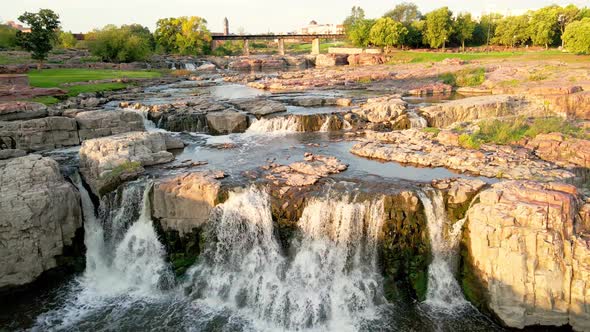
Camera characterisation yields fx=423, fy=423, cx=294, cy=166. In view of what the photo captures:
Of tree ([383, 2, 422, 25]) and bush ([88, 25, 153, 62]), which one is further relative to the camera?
tree ([383, 2, 422, 25])

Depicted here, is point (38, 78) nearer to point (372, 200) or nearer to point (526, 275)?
point (372, 200)

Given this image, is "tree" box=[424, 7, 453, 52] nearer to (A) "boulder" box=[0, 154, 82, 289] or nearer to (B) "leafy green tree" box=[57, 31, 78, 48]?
(B) "leafy green tree" box=[57, 31, 78, 48]

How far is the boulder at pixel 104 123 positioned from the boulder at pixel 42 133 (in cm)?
38

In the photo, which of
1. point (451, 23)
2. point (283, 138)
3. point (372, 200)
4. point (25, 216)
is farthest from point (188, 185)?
point (451, 23)

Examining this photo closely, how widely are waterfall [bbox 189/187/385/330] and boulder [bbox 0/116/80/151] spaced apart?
11.4 m

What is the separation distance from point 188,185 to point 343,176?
520 cm

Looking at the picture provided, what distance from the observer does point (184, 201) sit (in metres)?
13.3

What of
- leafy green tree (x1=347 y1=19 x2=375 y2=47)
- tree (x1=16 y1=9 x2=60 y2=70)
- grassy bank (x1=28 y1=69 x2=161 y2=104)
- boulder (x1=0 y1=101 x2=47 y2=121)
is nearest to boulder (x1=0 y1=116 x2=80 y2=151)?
boulder (x1=0 y1=101 x2=47 y2=121)

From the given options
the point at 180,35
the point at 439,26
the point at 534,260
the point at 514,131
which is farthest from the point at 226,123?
the point at 180,35

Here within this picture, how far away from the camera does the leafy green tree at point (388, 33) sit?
68.1 meters

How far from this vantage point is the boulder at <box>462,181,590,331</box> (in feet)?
33.0

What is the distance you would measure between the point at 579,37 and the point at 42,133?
4762 cm

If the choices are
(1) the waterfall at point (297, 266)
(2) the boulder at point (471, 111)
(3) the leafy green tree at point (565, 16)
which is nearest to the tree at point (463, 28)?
(3) the leafy green tree at point (565, 16)

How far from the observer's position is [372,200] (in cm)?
1247
